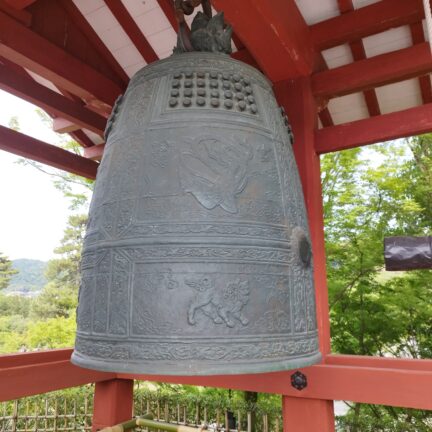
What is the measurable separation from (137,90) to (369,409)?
22.4 feet

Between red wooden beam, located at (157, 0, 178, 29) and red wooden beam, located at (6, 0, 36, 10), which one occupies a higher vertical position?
red wooden beam, located at (157, 0, 178, 29)

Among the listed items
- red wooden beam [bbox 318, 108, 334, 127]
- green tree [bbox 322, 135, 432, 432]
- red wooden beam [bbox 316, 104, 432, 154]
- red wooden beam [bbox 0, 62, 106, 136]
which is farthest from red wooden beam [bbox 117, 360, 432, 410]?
green tree [bbox 322, 135, 432, 432]

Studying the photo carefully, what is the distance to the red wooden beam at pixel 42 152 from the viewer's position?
3.37 metres

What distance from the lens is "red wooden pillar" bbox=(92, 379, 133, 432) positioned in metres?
3.33

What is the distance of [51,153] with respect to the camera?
12.2 feet

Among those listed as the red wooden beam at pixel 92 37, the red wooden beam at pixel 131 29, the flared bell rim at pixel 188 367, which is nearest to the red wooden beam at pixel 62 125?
the red wooden beam at pixel 92 37

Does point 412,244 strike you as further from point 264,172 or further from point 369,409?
point 369,409

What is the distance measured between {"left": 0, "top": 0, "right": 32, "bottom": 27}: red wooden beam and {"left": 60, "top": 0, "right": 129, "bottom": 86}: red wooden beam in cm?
52

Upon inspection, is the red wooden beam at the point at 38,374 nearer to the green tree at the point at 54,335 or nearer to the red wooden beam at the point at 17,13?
the red wooden beam at the point at 17,13

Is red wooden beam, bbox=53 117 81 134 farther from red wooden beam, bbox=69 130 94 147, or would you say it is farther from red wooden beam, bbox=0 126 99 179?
red wooden beam, bbox=69 130 94 147

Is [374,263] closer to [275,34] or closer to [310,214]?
[310,214]

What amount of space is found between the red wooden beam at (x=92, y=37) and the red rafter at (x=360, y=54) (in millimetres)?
1976

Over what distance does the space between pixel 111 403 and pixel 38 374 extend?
2.37 ft

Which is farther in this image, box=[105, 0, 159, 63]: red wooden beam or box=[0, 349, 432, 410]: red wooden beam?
box=[105, 0, 159, 63]: red wooden beam
